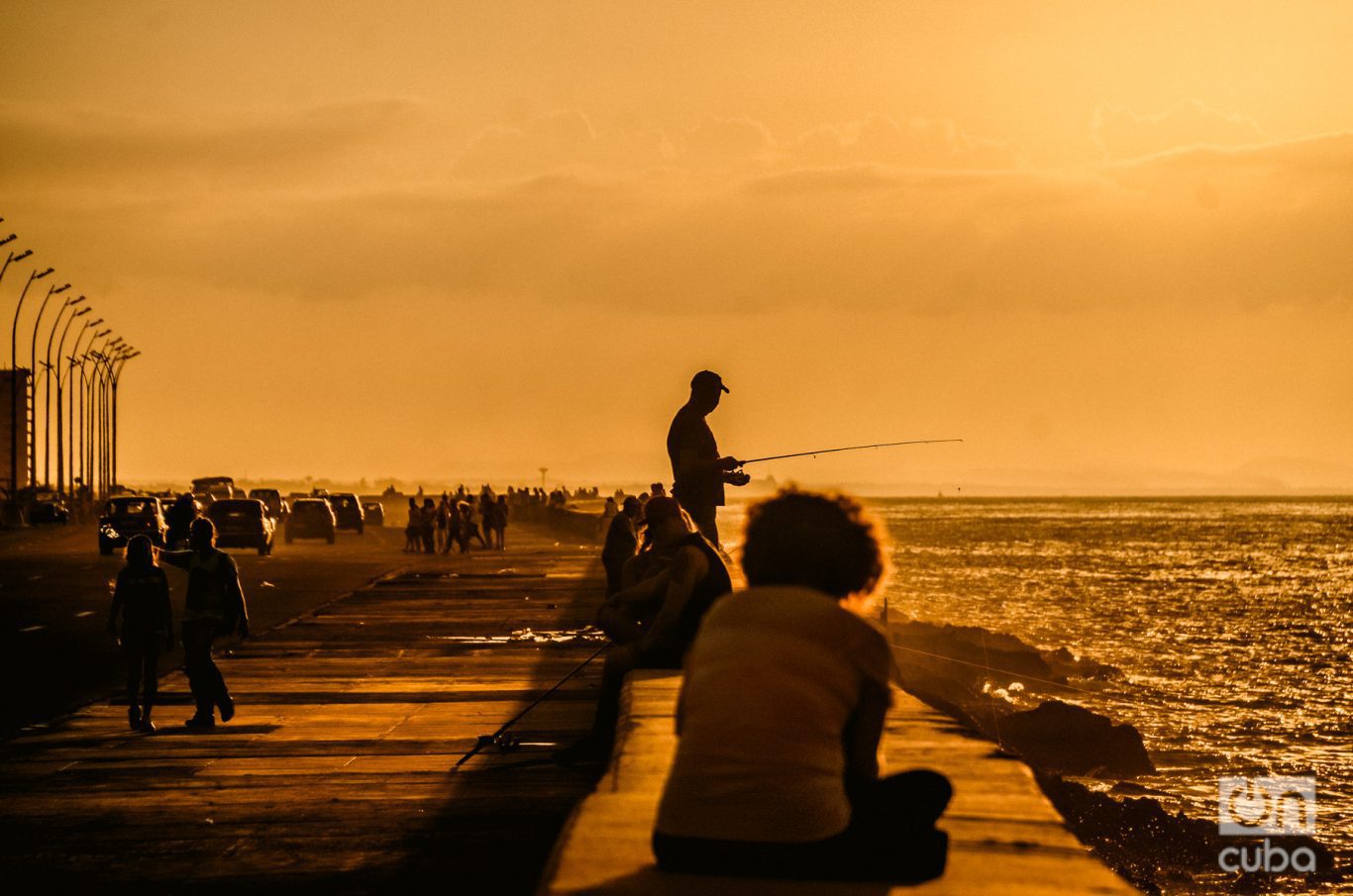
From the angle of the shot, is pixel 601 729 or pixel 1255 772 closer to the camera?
pixel 601 729

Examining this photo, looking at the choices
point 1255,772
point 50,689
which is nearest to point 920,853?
point 50,689

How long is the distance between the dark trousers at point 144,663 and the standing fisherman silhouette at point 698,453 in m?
4.09

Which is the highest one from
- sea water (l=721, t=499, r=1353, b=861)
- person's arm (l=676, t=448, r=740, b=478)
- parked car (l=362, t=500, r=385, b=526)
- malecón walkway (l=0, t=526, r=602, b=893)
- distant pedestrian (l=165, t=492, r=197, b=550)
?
person's arm (l=676, t=448, r=740, b=478)

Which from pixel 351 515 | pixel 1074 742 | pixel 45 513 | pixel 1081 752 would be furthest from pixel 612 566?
pixel 45 513

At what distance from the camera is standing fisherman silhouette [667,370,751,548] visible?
11820 mm

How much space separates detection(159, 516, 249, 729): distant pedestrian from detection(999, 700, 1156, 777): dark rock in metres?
16.2

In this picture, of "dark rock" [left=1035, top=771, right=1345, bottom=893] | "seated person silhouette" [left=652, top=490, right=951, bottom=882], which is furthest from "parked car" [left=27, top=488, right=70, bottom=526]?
"seated person silhouette" [left=652, top=490, right=951, bottom=882]

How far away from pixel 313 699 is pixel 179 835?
5.73 meters

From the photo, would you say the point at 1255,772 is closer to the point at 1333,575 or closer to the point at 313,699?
the point at 313,699

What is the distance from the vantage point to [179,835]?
8156mm

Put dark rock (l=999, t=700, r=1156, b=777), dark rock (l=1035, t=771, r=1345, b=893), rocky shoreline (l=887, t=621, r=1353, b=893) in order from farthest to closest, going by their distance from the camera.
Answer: dark rock (l=999, t=700, r=1156, b=777), rocky shoreline (l=887, t=621, r=1353, b=893), dark rock (l=1035, t=771, r=1345, b=893)

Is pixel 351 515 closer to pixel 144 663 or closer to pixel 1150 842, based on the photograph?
pixel 1150 842

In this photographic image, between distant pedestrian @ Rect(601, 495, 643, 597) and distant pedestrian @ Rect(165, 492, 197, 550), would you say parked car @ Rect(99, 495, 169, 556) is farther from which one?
distant pedestrian @ Rect(165, 492, 197, 550)

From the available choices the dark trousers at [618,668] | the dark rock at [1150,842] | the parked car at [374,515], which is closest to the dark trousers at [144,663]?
the dark trousers at [618,668]
